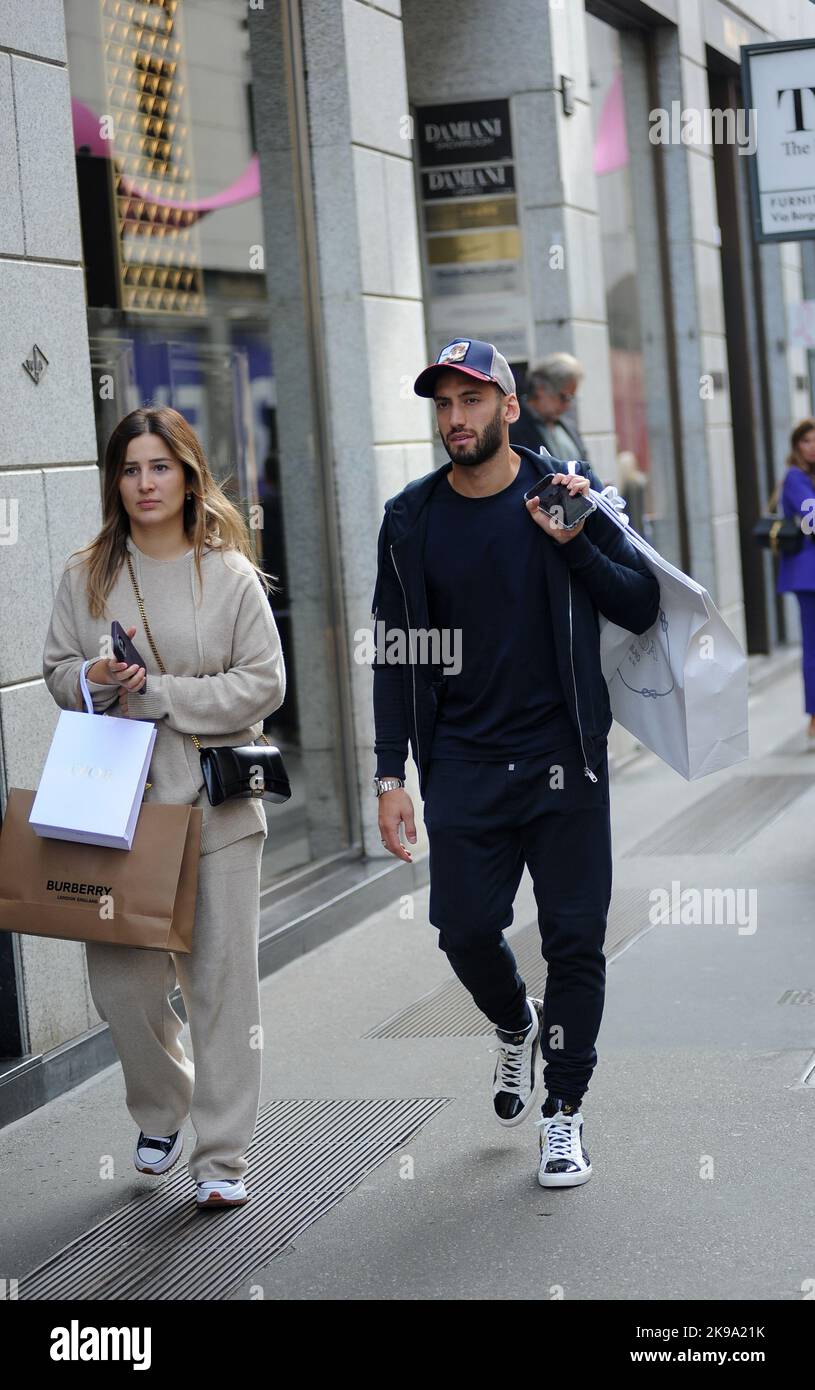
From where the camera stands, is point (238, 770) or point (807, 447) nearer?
point (238, 770)

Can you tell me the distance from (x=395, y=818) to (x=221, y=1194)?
1.02m

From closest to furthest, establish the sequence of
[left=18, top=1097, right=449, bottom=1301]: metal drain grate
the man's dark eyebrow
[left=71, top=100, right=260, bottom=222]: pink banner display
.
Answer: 1. [left=18, top=1097, right=449, bottom=1301]: metal drain grate
2. the man's dark eyebrow
3. [left=71, top=100, right=260, bottom=222]: pink banner display

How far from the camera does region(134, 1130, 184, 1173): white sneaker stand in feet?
16.3

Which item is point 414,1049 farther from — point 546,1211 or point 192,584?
point 192,584

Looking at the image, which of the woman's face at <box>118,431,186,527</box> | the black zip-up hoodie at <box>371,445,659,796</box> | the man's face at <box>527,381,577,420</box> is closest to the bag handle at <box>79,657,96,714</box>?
the woman's face at <box>118,431,186,527</box>

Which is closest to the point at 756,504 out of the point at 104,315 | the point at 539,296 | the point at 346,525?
the point at 539,296

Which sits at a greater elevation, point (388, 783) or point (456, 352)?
point (456, 352)

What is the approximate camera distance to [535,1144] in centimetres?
515

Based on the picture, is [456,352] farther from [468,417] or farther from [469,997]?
[469,997]

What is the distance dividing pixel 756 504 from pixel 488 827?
12.5 meters

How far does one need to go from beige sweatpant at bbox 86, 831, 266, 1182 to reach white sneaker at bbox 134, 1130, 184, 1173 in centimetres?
17

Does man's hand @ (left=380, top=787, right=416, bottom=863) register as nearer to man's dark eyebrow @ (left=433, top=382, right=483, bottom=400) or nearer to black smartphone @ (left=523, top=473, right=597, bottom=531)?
black smartphone @ (left=523, top=473, right=597, bottom=531)

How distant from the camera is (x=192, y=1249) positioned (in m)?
4.52

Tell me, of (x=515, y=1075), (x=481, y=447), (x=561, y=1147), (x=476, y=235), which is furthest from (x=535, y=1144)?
(x=476, y=235)
